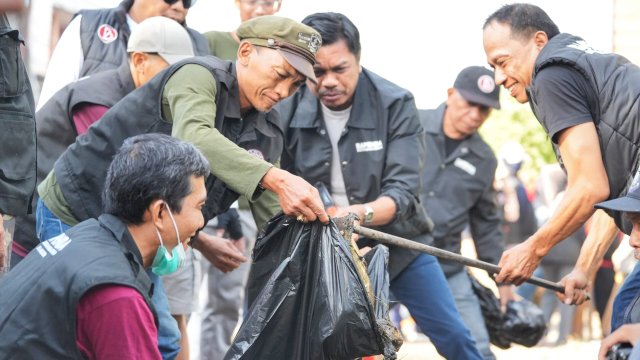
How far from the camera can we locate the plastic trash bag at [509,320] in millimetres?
7648

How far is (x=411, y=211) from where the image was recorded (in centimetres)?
623

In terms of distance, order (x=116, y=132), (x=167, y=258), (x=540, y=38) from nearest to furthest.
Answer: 1. (x=167, y=258)
2. (x=116, y=132)
3. (x=540, y=38)

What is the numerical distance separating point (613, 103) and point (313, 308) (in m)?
1.55

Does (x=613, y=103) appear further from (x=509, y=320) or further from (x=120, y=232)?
(x=509, y=320)

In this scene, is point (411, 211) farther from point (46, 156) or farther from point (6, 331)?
point (6, 331)

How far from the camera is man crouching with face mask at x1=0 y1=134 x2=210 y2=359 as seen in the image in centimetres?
353

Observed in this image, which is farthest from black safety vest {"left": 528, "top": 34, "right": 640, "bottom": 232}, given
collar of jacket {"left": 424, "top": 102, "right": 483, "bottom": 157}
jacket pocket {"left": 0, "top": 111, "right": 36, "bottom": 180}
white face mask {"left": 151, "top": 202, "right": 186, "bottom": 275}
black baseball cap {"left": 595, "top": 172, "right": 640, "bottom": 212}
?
collar of jacket {"left": 424, "top": 102, "right": 483, "bottom": 157}

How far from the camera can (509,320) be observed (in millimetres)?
7680

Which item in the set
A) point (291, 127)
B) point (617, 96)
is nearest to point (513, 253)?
point (617, 96)

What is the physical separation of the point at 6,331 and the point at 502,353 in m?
7.82

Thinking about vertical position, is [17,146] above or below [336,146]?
above

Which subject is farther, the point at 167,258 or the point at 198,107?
the point at 198,107

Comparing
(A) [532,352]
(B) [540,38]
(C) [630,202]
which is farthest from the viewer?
(A) [532,352]

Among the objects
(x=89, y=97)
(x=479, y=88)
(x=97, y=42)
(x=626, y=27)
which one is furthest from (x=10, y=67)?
(x=626, y=27)
